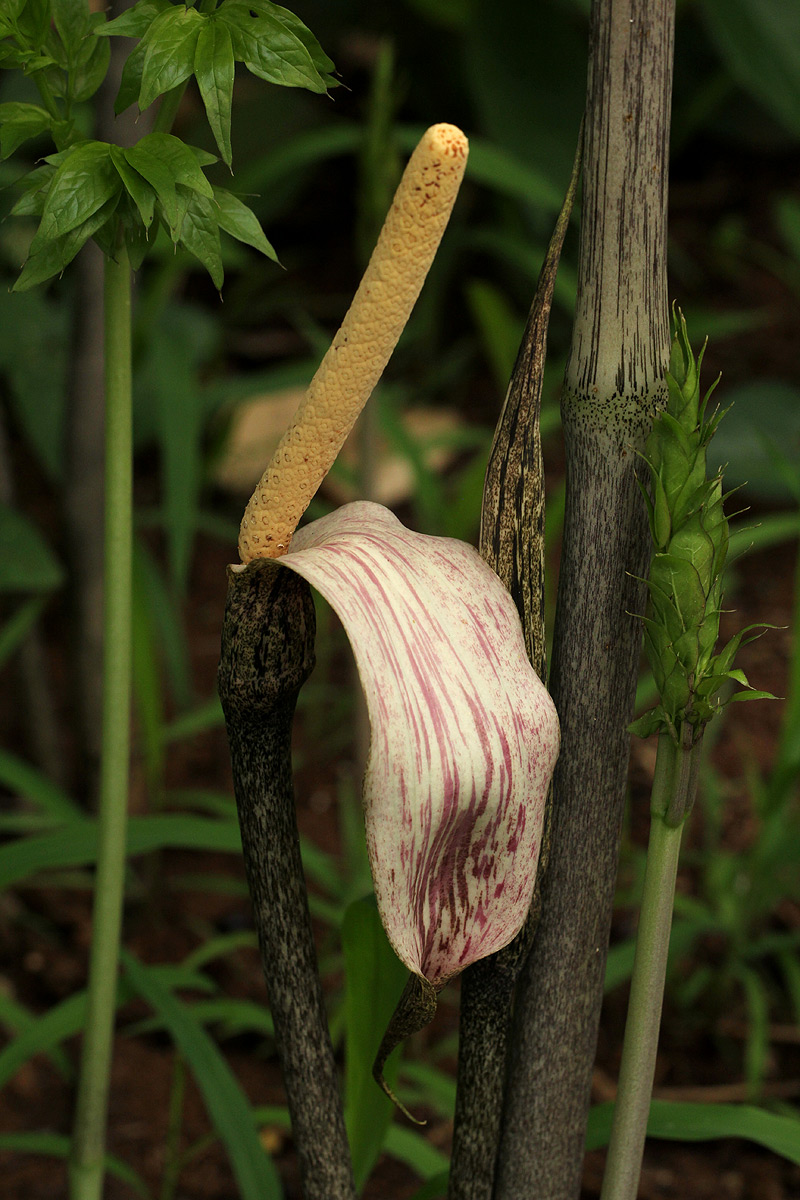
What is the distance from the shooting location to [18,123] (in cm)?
33

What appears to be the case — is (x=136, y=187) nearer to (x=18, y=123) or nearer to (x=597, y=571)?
(x=18, y=123)

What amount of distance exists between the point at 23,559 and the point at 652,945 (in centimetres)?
57

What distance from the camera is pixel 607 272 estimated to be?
0.30 m

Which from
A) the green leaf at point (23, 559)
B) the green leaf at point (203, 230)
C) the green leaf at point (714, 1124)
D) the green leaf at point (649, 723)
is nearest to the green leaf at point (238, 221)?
the green leaf at point (203, 230)

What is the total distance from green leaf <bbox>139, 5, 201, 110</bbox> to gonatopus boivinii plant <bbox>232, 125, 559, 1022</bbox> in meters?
0.07

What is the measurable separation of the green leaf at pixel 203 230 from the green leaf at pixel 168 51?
3cm

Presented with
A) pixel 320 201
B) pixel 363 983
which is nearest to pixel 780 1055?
pixel 363 983

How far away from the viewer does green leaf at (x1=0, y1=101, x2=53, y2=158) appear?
325 millimetres

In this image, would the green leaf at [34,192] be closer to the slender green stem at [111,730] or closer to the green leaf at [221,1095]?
the slender green stem at [111,730]

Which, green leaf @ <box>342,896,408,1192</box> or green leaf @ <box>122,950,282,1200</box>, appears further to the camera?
green leaf @ <box>122,950,282,1200</box>

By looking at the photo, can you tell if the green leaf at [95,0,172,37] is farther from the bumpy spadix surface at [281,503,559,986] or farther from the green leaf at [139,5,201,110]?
the bumpy spadix surface at [281,503,559,986]

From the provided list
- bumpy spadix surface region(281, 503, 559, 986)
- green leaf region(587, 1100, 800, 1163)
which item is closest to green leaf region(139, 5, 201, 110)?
bumpy spadix surface region(281, 503, 559, 986)

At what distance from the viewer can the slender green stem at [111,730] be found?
1.16ft

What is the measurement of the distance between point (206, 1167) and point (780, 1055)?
1.20 feet
